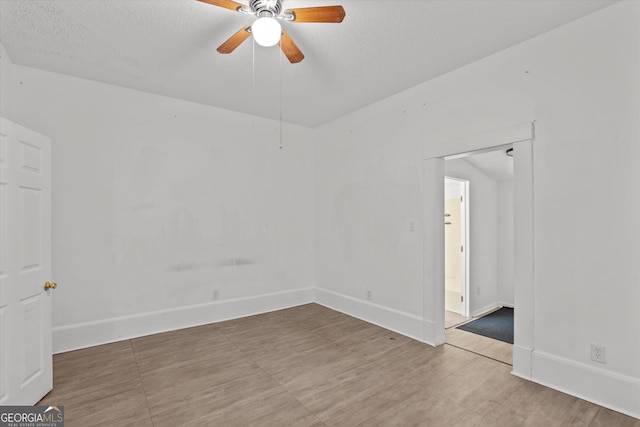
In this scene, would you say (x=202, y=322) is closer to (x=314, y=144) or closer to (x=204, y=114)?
(x=204, y=114)

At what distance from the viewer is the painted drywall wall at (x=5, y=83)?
276 cm

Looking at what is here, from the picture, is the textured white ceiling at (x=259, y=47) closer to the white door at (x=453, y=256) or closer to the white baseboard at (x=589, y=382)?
the white door at (x=453, y=256)

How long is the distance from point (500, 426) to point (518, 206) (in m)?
1.74

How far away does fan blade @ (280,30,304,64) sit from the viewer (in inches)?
88.9

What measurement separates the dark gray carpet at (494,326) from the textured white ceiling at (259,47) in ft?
10.6

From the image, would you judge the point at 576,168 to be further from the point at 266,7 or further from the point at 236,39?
the point at 236,39

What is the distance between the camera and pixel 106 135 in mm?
3568

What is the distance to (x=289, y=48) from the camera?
7.70ft

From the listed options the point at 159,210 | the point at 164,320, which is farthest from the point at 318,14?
the point at 164,320

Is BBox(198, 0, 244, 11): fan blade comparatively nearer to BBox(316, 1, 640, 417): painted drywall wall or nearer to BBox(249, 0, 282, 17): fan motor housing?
BBox(249, 0, 282, 17): fan motor housing

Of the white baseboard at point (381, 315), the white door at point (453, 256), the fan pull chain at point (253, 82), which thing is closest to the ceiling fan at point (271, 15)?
the fan pull chain at point (253, 82)

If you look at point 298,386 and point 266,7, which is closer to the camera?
point 266,7

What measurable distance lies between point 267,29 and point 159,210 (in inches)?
111

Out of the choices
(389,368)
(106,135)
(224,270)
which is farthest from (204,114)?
(389,368)
